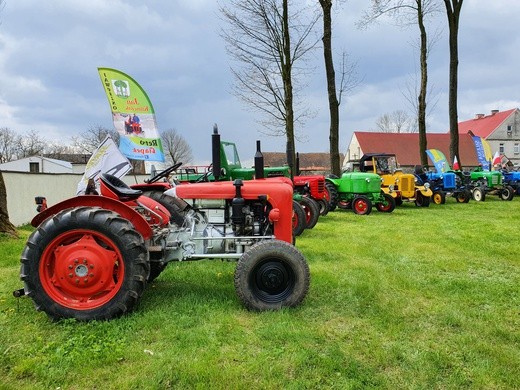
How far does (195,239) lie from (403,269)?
2.82m

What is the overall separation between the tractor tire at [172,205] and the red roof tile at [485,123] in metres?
49.0

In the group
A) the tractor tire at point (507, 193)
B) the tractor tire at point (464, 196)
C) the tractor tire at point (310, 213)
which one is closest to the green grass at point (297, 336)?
the tractor tire at point (310, 213)

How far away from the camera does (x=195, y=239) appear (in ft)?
14.3

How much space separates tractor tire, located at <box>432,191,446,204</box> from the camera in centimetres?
1664

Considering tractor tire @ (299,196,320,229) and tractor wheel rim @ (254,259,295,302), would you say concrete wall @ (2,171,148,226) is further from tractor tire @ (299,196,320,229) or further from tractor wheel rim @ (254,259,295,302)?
tractor wheel rim @ (254,259,295,302)

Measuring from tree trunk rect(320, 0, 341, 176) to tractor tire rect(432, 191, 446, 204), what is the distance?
3785 mm

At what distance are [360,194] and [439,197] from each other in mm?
4865

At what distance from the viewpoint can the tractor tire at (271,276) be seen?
3.91 metres

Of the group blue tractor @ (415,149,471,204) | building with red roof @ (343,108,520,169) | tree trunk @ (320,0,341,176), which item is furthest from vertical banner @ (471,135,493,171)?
building with red roof @ (343,108,520,169)

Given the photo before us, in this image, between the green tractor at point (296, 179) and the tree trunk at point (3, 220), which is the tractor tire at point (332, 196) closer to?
the green tractor at point (296, 179)

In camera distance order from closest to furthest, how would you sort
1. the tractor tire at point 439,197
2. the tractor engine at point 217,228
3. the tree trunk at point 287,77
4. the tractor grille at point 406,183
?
the tractor engine at point 217,228 < the tractor grille at point 406,183 < the tractor tire at point 439,197 < the tree trunk at point 287,77

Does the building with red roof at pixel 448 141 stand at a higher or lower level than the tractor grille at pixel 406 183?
higher

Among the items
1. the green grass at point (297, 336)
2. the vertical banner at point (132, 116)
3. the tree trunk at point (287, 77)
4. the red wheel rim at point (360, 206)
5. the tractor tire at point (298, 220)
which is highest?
the tree trunk at point (287, 77)

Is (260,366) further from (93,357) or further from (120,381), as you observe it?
(93,357)
